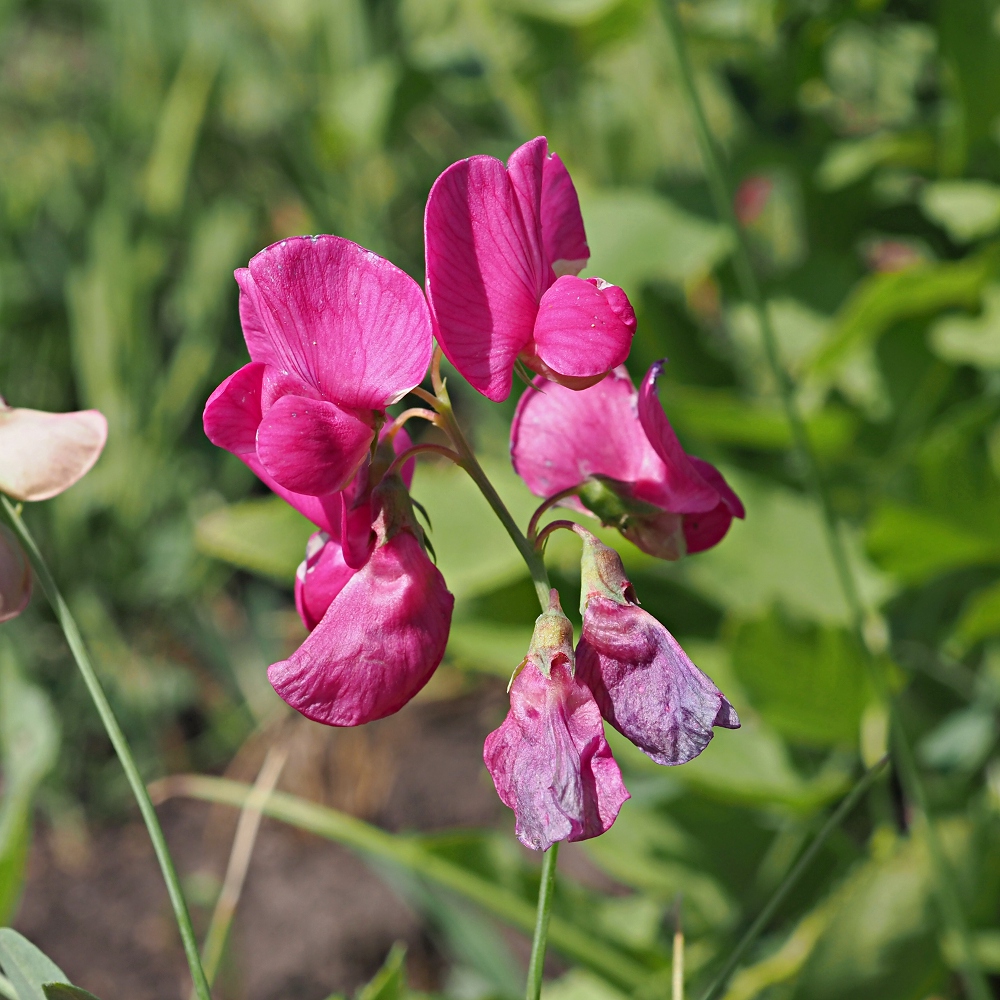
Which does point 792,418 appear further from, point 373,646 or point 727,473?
point 727,473

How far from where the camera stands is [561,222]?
337 millimetres

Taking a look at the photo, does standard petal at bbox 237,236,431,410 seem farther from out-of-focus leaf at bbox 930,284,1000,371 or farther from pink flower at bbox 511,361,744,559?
out-of-focus leaf at bbox 930,284,1000,371

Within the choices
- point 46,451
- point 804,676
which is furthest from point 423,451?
point 804,676

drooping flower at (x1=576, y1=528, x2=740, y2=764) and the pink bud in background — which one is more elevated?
the pink bud in background

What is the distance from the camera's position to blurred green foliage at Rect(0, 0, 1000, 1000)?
78 centimetres

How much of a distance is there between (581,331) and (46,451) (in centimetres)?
17

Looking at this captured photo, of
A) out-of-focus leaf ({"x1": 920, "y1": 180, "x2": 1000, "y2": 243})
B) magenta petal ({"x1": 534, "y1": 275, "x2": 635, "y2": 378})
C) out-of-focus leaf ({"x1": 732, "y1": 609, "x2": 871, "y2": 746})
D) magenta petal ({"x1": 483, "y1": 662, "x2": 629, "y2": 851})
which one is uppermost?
magenta petal ({"x1": 534, "y1": 275, "x2": 635, "y2": 378})

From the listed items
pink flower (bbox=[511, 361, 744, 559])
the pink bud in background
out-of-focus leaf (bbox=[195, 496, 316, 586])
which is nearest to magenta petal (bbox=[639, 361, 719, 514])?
pink flower (bbox=[511, 361, 744, 559])

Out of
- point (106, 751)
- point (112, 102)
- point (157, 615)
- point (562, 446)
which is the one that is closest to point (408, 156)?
point (112, 102)

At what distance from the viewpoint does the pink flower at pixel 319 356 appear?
0.30 metres

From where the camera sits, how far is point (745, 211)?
1717 mm

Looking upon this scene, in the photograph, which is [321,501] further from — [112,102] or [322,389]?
[112,102]

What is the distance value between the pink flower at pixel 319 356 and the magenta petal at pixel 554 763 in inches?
3.4

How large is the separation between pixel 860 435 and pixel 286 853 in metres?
1.00
